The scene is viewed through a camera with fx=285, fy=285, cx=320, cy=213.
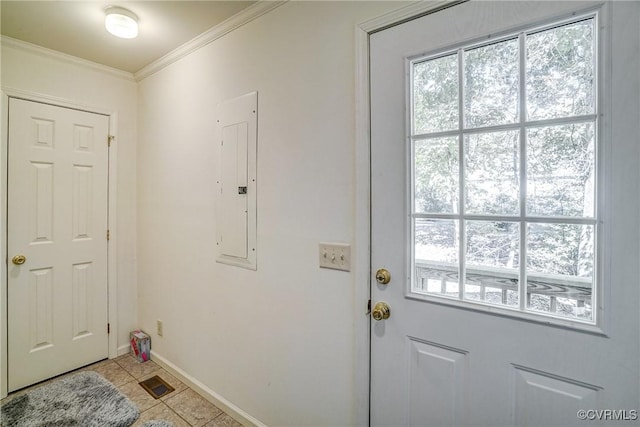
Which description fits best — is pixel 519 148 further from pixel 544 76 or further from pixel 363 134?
pixel 363 134

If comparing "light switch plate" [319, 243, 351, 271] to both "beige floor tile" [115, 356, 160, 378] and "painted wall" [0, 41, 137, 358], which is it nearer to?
"beige floor tile" [115, 356, 160, 378]

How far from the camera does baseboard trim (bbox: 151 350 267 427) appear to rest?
1718 millimetres

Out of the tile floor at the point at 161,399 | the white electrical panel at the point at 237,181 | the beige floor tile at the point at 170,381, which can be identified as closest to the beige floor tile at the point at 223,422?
the tile floor at the point at 161,399

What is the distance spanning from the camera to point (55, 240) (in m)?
2.21

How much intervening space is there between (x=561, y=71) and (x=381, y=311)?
102 centimetres

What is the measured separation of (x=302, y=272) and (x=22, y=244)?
2156mm

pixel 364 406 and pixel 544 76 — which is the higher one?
pixel 544 76

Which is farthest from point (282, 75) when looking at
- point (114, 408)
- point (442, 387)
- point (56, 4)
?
point (114, 408)

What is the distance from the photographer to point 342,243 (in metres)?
1.32

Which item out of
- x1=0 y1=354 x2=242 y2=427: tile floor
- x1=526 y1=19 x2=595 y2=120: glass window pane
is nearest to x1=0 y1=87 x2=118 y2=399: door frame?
x1=0 y1=354 x2=242 y2=427: tile floor

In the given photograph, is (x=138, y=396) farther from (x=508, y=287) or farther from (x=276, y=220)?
(x=508, y=287)

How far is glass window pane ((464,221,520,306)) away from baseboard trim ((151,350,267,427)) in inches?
56.6

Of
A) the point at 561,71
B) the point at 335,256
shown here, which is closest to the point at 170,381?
the point at 335,256

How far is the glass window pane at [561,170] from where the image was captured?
2.78 ft
